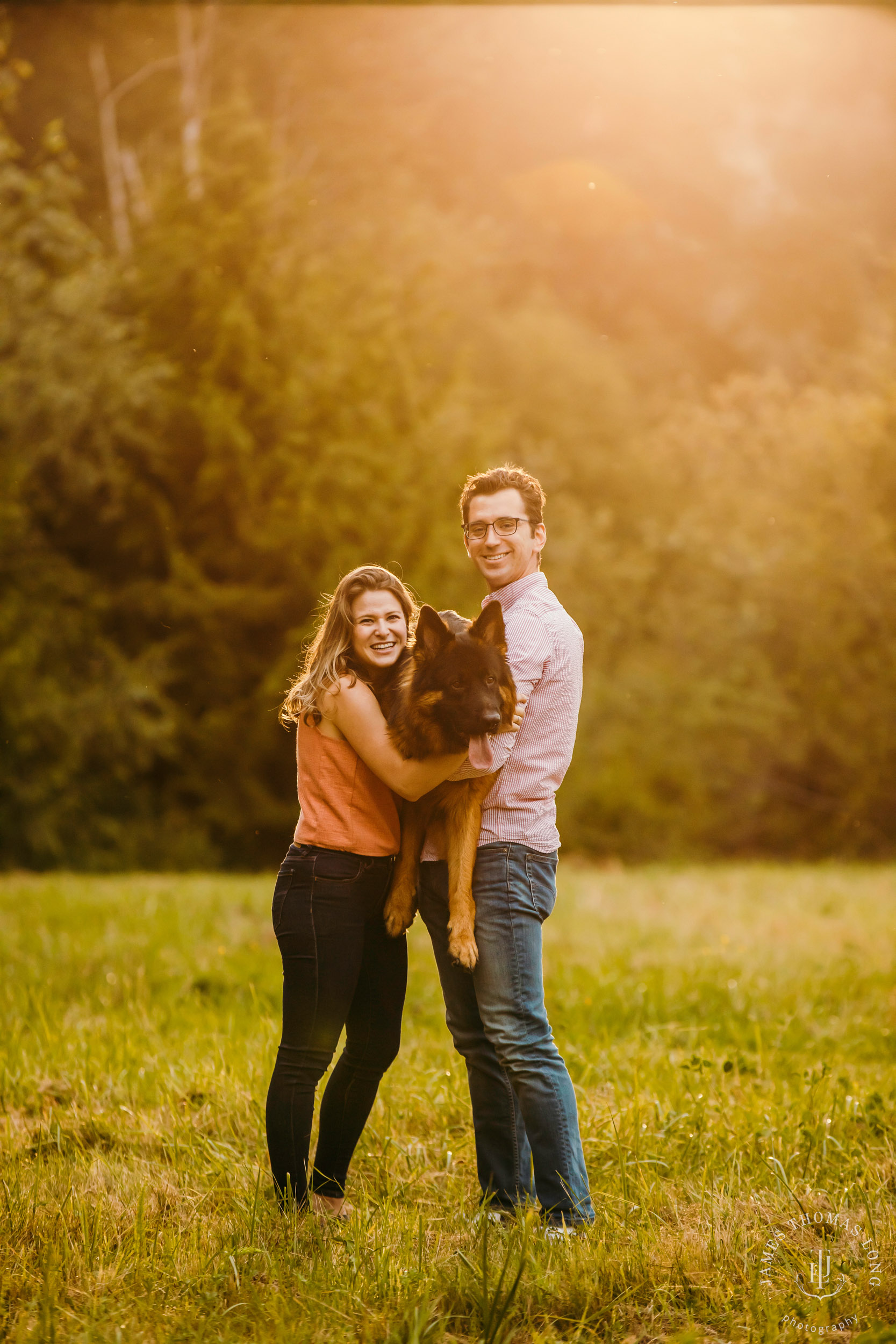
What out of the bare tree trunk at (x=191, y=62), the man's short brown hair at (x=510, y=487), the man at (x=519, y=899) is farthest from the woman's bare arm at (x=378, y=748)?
the bare tree trunk at (x=191, y=62)

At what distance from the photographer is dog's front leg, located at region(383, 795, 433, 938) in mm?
3652

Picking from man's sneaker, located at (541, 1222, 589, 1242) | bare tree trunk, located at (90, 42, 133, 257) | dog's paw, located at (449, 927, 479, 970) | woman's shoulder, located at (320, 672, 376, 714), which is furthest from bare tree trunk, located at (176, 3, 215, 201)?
man's sneaker, located at (541, 1222, 589, 1242)

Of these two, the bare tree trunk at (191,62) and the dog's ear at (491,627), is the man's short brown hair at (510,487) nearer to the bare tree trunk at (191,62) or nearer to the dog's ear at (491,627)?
the dog's ear at (491,627)

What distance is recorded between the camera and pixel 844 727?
2230cm

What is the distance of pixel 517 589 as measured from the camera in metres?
3.61

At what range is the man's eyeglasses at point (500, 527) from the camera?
3.53m

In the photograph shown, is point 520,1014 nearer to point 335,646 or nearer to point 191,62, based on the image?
point 335,646

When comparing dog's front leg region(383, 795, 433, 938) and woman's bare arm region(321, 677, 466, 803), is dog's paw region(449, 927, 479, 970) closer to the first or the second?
dog's front leg region(383, 795, 433, 938)

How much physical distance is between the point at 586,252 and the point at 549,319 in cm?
328

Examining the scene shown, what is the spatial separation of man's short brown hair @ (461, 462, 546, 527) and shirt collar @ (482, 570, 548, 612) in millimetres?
181

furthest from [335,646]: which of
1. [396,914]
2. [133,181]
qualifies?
[133,181]

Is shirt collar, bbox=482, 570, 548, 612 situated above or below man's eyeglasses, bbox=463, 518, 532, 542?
below

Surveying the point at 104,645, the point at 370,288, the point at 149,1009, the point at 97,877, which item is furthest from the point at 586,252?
the point at 149,1009

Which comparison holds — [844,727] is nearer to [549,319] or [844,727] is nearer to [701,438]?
[701,438]
